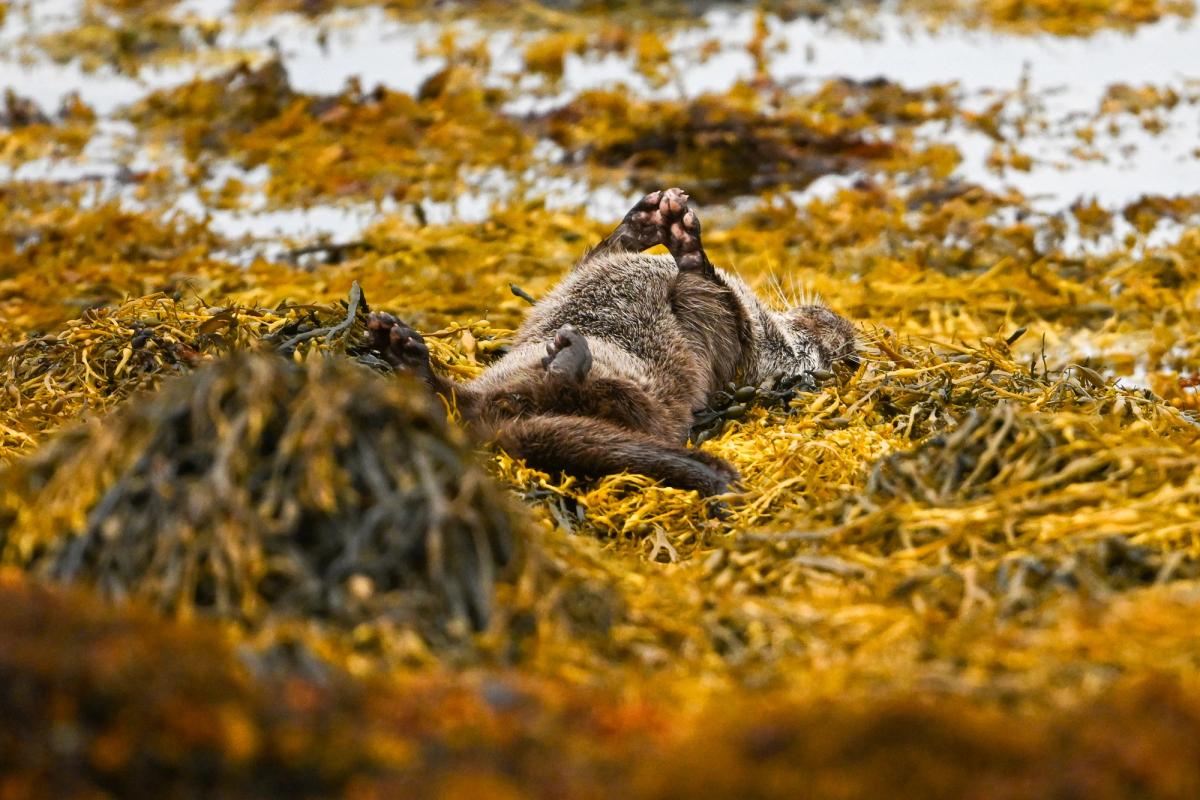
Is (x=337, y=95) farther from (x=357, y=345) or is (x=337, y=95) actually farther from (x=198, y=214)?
(x=357, y=345)

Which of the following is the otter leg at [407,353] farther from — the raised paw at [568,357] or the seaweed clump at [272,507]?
the seaweed clump at [272,507]

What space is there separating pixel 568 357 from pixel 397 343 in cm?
49

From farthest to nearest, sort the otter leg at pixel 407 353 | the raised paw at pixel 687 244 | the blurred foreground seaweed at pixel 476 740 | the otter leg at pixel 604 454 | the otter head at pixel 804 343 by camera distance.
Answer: the otter head at pixel 804 343 → the raised paw at pixel 687 244 → the otter leg at pixel 407 353 → the otter leg at pixel 604 454 → the blurred foreground seaweed at pixel 476 740

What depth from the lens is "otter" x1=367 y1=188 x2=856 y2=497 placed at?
3768 millimetres

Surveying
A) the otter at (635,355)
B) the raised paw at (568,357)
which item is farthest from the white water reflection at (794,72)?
the raised paw at (568,357)

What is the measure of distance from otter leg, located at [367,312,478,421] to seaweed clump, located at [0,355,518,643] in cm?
134

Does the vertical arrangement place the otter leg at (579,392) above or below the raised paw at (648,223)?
below

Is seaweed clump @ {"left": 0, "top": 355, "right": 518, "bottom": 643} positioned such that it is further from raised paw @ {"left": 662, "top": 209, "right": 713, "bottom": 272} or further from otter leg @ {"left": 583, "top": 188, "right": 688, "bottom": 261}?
otter leg @ {"left": 583, "top": 188, "right": 688, "bottom": 261}

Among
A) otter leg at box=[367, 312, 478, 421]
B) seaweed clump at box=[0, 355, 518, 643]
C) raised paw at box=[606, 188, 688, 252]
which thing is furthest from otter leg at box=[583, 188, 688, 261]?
seaweed clump at box=[0, 355, 518, 643]

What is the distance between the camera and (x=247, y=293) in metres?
6.09

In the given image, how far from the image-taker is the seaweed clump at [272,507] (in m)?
2.19

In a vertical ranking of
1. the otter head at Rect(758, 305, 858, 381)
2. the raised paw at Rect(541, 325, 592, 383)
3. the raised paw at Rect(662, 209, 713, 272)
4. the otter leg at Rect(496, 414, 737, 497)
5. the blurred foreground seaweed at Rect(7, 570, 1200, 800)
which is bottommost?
the otter head at Rect(758, 305, 858, 381)

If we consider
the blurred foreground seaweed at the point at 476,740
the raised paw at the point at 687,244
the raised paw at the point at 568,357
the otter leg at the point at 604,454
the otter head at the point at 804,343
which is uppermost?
the blurred foreground seaweed at the point at 476,740

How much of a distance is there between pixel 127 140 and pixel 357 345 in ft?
16.7
